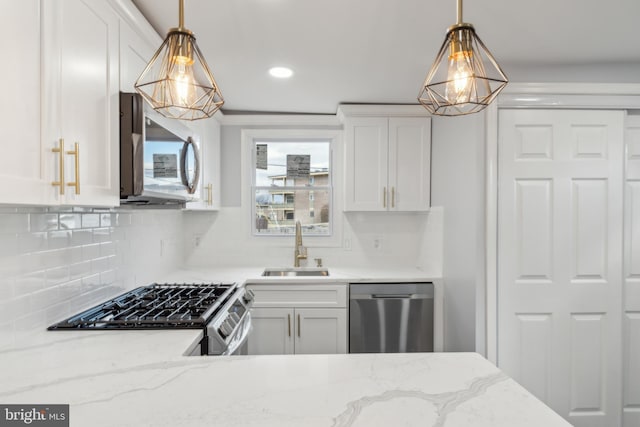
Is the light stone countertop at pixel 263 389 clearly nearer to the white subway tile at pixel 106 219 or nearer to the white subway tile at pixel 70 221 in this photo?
the white subway tile at pixel 70 221

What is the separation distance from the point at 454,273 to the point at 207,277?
185cm

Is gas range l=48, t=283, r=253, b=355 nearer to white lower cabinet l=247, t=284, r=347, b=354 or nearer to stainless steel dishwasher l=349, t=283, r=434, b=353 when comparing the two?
white lower cabinet l=247, t=284, r=347, b=354

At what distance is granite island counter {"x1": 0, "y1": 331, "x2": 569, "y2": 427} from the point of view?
2.61ft

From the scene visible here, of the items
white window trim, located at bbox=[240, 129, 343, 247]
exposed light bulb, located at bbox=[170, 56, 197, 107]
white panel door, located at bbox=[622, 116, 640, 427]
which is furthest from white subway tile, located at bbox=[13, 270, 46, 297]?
white panel door, located at bbox=[622, 116, 640, 427]

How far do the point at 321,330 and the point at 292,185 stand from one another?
1.43 metres

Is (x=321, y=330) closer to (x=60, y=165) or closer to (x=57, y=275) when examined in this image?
(x=57, y=275)

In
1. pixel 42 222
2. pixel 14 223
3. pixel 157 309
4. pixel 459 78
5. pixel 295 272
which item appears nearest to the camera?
pixel 459 78

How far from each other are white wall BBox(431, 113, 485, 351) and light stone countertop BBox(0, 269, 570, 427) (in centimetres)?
123

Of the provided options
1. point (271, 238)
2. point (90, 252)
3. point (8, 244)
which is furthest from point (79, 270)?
point (271, 238)

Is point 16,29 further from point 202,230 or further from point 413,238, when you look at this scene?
point 413,238

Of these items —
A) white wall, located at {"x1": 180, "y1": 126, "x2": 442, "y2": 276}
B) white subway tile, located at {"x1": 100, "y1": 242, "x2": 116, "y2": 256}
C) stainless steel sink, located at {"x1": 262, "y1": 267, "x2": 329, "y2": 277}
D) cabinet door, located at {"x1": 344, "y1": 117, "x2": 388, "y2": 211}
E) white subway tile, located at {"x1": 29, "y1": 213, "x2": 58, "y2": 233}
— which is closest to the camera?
white subway tile, located at {"x1": 29, "y1": 213, "x2": 58, "y2": 233}

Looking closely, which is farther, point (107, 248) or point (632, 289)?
point (632, 289)

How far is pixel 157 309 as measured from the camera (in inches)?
68.3

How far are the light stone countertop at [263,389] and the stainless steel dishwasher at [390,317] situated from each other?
1627 mm
